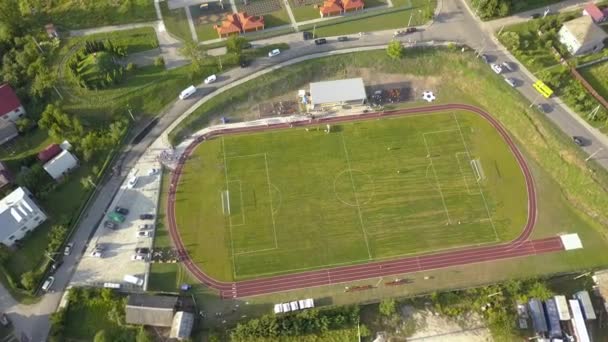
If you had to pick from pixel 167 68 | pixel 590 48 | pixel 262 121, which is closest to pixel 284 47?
pixel 262 121

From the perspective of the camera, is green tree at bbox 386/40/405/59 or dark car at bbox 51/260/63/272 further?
green tree at bbox 386/40/405/59

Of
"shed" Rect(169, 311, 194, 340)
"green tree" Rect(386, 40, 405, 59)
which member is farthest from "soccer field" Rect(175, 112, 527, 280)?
"green tree" Rect(386, 40, 405, 59)

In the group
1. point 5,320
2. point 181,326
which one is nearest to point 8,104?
point 5,320

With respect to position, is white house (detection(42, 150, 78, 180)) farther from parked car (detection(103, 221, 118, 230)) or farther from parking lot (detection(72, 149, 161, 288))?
parked car (detection(103, 221, 118, 230))

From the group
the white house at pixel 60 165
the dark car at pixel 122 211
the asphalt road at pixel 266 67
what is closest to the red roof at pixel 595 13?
the asphalt road at pixel 266 67

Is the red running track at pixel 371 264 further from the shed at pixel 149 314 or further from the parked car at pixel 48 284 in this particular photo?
the parked car at pixel 48 284

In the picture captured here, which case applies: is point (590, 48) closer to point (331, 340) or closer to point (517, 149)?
point (517, 149)

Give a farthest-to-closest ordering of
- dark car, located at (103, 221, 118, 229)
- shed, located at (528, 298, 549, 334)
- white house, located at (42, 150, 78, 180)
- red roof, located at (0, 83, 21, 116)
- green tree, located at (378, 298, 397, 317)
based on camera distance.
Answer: red roof, located at (0, 83, 21, 116) → white house, located at (42, 150, 78, 180) → dark car, located at (103, 221, 118, 229) → shed, located at (528, 298, 549, 334) → green tree, located at (378, 298, 397, 317)
